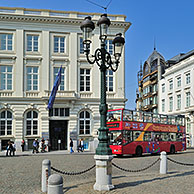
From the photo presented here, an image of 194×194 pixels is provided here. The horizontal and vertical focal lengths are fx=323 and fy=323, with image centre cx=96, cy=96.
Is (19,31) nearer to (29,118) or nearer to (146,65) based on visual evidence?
(29,118)

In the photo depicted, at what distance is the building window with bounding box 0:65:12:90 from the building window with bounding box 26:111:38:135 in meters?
3.51

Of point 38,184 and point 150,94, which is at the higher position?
point 150,94

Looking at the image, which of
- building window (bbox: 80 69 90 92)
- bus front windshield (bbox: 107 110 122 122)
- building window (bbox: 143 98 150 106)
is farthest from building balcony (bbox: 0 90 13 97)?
building window (bbox: 143 98 150 106)

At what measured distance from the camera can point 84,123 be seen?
34906mm

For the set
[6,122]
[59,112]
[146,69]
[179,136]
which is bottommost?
[179,136]

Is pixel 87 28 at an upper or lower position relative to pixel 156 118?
upper

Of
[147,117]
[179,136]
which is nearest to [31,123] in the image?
[147,117]

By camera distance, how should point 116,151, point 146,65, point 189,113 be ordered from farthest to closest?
1. point 146,65
2. point 189,113
3. point 116,151

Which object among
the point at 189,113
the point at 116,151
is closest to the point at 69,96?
the point at 116,151

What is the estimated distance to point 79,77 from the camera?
35156mm

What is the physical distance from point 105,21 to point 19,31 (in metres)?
24.2

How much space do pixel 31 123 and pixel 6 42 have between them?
8944mm

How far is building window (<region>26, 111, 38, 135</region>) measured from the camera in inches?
1324

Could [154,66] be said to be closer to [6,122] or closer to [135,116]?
[6,122]
